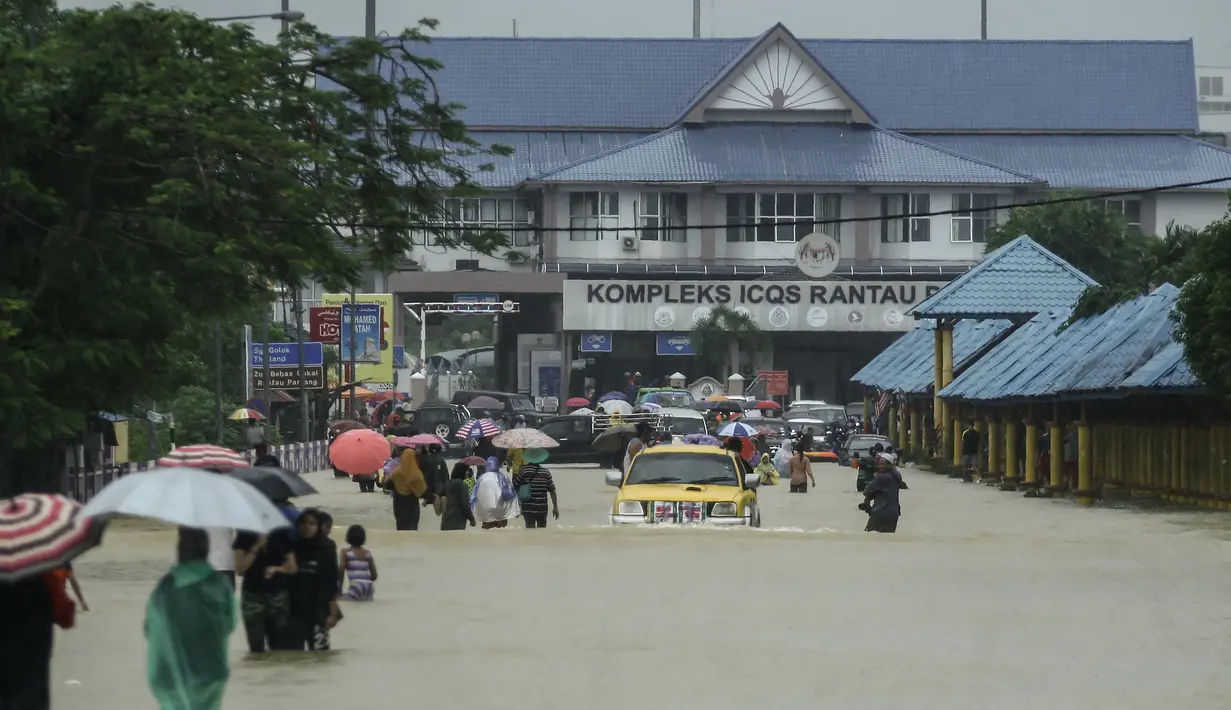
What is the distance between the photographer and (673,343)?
91250 millimetres

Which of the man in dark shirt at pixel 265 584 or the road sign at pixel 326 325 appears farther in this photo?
the road sign at pixel 326 325

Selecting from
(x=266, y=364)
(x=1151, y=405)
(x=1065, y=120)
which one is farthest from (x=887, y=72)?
(x=1151, y=405)

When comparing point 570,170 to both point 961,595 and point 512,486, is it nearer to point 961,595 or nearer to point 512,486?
point 512,486

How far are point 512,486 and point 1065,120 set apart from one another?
242ft

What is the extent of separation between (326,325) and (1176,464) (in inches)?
1424

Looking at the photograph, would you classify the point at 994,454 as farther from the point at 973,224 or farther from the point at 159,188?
the point at 973,224

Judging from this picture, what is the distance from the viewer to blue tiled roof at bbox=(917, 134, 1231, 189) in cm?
9706

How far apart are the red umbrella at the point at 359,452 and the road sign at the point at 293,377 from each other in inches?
1127

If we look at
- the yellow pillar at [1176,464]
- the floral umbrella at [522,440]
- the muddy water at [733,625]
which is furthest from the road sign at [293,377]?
the muddy water at [733,625]

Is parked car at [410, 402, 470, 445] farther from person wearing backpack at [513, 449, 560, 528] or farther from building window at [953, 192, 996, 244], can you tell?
person wearing backpack at [513, 449, 560, 528]

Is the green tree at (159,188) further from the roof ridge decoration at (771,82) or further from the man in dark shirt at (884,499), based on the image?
the roof ridge decoration at (771,82)

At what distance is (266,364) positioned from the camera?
2191 inches

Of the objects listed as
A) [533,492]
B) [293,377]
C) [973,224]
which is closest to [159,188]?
[533,492]

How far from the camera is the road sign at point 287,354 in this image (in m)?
63.1
